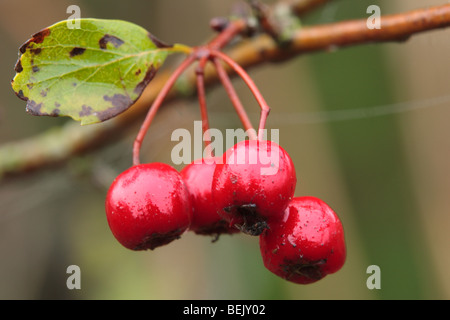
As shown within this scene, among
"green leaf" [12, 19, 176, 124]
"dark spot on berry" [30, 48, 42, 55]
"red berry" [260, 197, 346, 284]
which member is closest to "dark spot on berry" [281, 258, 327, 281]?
"red berry" [260, 197, 346, 284]

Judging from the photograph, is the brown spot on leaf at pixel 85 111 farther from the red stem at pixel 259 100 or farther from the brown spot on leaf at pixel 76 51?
the red stem at pixel 259 100

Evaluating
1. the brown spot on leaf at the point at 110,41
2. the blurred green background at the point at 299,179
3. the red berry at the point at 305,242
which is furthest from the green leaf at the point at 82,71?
the blurred green background at the point at 299,179

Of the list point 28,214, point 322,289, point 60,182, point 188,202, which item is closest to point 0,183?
point 60,182

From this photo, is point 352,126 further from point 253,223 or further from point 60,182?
point 253,223

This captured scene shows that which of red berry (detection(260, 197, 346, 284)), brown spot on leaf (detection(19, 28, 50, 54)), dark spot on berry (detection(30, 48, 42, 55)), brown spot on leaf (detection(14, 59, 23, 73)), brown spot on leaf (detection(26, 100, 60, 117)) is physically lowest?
red berry (detection(260, 197, 346, 284))

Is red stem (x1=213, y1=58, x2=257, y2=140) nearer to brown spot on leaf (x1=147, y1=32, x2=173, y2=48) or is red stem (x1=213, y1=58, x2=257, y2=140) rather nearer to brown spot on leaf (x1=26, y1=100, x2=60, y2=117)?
brown spot on leaf (x1=147, y1=32, x2=173, y2=48)

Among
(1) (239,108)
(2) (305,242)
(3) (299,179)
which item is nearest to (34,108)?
(1) (239,108)

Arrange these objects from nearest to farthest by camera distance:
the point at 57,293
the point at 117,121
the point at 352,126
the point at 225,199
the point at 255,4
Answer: the point at 225,199
the point at 255,4
the point at 117,121
the point at 57,293
the point at 352,126
